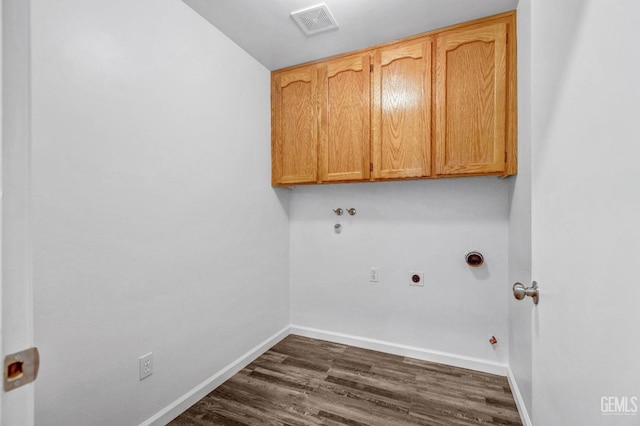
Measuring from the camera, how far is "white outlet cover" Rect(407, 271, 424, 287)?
89.5 inches

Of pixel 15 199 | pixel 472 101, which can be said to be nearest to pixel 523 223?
pixel 472 101

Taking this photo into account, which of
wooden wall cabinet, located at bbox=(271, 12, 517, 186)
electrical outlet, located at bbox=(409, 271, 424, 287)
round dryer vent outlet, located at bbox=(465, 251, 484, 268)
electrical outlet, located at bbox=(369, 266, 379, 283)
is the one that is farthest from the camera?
electrical outlet, located at bbox=(369, 266, 379, 283)

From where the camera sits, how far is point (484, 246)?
6.86ft

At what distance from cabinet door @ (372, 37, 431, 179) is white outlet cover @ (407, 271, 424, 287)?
2.71 ft

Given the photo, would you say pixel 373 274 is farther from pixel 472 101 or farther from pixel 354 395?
pixel 472 101

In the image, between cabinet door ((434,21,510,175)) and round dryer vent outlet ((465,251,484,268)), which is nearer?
cabinet door ((434,21,510,175))

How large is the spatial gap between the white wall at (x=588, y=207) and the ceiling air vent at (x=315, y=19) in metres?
1.27

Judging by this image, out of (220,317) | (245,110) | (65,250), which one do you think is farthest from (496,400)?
(245,110)

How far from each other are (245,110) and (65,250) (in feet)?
4.94

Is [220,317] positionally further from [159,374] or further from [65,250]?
[65,250]

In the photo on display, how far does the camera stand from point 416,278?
228 centimetres

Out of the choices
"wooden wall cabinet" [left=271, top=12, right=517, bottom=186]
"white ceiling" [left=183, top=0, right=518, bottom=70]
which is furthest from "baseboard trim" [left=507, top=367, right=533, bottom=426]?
"white ceiling" [left=183, top=0, right=518, bottom=70]

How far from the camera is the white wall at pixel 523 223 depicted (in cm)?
143

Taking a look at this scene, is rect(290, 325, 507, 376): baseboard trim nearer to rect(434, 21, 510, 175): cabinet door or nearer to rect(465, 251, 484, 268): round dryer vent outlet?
→ rect(465, 251, 484, 268): round dryer vent outlet
